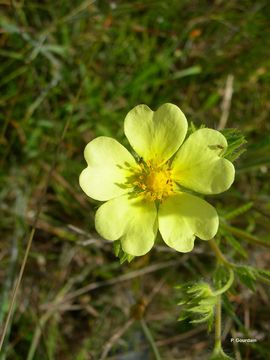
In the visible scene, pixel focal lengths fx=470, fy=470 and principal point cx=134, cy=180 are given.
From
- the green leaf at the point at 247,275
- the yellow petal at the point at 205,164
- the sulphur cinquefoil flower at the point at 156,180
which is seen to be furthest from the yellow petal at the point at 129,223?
the green leaf at the point at 247,275

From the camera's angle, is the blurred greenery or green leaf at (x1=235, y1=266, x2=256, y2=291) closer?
green leaf at (x1=235, y1=266, x2=256, y2=291)

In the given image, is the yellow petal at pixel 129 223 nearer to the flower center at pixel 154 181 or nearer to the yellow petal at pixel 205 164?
the flower center at pixel 154 181

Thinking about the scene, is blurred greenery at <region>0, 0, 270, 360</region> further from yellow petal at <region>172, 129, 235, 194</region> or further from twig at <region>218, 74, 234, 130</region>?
yellow petal at <region>172, 129, 235, 194</region>

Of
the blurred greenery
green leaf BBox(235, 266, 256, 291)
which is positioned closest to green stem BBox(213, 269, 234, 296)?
green leaf BBox(235, 266, 256, 291)

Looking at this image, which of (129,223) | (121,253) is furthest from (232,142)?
(121,253)

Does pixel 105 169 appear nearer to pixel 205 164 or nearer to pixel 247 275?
pixel 205 164

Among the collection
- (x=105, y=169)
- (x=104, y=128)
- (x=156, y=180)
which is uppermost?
(x=105, y=169)
